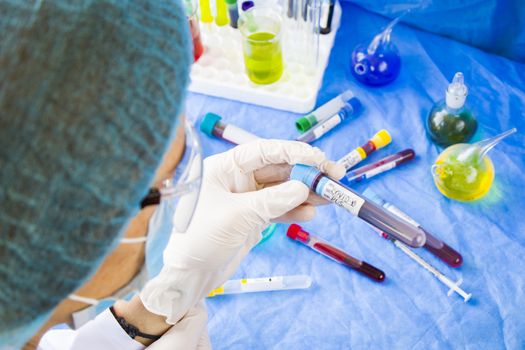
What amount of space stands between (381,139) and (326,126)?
0.14m

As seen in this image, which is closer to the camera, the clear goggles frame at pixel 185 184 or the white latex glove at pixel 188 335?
the clear goggles frame at pixel 185 184

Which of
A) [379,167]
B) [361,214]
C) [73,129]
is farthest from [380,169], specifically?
[73,129]

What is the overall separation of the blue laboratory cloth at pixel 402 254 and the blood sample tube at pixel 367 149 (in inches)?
0.9

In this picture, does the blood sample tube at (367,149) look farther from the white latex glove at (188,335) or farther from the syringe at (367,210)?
the white latex glove at (188,335)

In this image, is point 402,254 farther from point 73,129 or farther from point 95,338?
point 73,129

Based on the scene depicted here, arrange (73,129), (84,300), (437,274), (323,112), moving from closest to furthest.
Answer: (73,129) < (84,300) < (437,274) < (323,112)

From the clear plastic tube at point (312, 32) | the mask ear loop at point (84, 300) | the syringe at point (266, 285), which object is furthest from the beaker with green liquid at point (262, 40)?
the mask ear loop at point (84, 300)

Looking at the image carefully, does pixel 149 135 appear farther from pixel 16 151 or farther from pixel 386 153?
pixel 386 153

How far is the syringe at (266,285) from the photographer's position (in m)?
1.05

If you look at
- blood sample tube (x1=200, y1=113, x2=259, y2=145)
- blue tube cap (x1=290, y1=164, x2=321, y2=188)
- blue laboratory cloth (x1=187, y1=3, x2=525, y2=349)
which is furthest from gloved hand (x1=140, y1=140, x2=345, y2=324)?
blood sample tube (x1=200, y1=113, x2=259, y2=145)

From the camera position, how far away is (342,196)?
89cm

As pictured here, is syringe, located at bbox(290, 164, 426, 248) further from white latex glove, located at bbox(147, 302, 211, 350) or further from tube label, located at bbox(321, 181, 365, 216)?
white latex glove, located at bbox(147, 302, 211, 350)

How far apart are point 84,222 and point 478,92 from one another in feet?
3.63

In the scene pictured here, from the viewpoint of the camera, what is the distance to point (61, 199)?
47 cm
